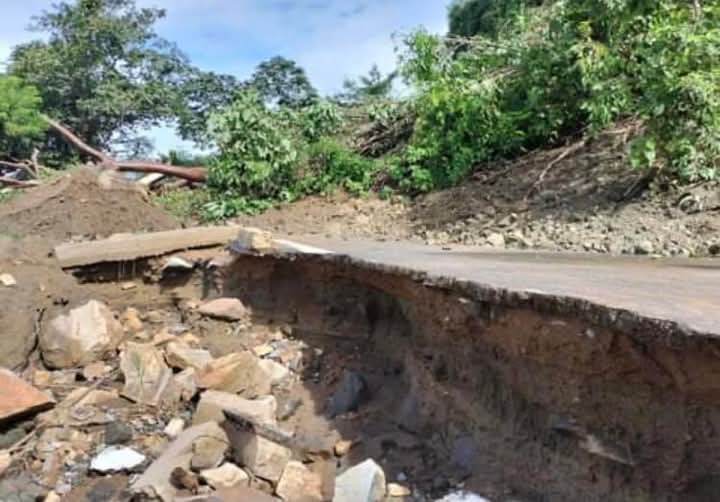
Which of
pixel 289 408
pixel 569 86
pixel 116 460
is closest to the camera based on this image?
pixel 116 460

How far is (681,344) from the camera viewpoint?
1.57 metres

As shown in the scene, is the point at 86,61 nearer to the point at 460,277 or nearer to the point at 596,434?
the point at 460,277

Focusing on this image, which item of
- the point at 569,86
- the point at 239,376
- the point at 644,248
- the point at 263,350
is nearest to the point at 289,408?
the point at 239,376

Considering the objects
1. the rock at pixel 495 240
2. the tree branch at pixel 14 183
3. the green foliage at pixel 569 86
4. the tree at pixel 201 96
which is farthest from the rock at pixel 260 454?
the tree at pixel 201 96

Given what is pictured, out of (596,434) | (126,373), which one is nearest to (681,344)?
(596,434)

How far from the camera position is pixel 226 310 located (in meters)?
5.00

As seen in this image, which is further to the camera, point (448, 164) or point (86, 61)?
point (86, 61)

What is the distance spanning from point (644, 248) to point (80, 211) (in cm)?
550

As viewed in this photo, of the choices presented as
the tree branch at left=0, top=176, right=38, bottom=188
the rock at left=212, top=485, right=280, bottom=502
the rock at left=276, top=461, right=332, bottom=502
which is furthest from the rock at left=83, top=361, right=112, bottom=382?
the tree branch at left=0, top=176, right=38, bottom=188

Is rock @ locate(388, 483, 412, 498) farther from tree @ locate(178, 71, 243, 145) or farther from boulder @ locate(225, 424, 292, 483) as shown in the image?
tree @ locate(178, 71, 243, 145)

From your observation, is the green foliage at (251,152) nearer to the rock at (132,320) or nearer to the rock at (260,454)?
the rock at (132,320)

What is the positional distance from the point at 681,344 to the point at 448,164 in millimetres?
6489

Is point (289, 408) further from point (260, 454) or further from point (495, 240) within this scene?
point (495, 240)

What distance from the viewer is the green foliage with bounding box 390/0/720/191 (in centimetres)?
478
